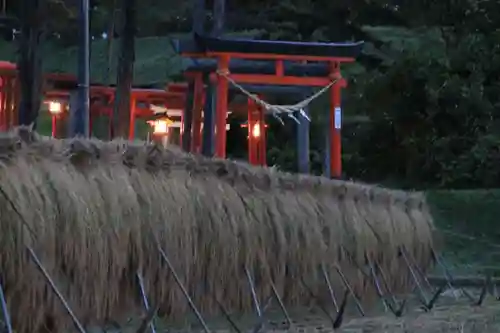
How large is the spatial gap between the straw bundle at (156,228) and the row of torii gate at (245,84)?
8.67 ft

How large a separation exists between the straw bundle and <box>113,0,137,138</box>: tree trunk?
19.7ft

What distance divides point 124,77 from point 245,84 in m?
2.67

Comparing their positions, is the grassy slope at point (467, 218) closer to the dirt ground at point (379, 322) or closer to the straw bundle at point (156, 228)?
the dirt ground at point (379, 322)

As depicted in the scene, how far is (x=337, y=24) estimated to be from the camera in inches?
760

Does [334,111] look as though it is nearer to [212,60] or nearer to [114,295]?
[212,60]

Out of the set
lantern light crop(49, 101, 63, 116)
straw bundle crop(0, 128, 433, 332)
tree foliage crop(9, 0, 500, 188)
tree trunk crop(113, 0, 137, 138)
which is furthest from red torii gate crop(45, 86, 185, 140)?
straw bundle crop(0, 128, 433, 332)

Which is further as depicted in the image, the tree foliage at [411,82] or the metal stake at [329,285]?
the tree foliage at [411,82]

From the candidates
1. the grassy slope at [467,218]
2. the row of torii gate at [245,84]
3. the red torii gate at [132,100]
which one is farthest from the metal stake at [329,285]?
the grassy slope at [467,218]

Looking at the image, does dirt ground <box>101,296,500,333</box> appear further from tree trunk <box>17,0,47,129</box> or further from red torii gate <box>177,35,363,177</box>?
tree trunk <box>17,0,47,129</box>

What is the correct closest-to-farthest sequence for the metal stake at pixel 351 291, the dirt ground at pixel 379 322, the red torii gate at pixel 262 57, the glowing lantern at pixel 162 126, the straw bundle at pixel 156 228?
the straw bundle at pixel 156 228
the dirt ground at pixel 379 322
the metal stake at pixel 351 291
the red torii gate at pixel 262 57
the glowing lantern at pixel 162 126

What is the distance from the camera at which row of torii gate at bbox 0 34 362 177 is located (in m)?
11.6

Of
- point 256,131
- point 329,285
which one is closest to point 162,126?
point 256,131

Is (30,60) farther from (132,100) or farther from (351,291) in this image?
(351,291)

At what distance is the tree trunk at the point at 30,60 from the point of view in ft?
40.8
